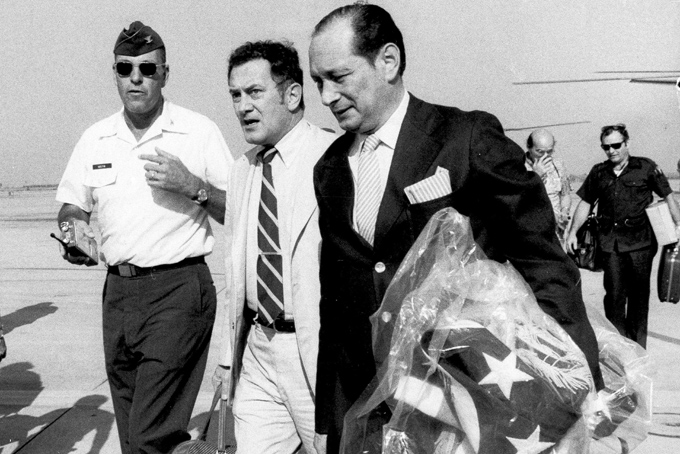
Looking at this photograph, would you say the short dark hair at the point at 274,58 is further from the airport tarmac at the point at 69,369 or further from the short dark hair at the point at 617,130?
the short dark hair at the point at 617,130

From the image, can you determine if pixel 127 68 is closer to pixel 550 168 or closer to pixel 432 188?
pixel 432 188

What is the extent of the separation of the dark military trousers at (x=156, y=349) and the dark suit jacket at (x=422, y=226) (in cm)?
137

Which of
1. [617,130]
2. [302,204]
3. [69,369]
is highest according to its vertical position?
[302,204]

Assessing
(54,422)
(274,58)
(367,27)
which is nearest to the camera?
Result: (367,27)

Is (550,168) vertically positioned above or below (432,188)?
below

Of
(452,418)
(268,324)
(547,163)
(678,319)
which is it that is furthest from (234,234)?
(678,319)

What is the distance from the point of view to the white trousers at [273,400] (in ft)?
10.5

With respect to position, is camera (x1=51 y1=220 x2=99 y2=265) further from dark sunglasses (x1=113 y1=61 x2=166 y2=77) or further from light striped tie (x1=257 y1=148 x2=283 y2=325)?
light striped tie (x1=257 y1=148 x2=283 y2=325)

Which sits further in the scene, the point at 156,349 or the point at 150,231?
the point at 150,231

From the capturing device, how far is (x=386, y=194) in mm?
2326

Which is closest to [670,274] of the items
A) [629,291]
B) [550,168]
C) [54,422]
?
[629,291]

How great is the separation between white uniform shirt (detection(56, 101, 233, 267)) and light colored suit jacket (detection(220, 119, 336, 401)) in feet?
1.36

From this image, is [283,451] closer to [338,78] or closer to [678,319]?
[338,78]

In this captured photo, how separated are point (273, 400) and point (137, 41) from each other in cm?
187
